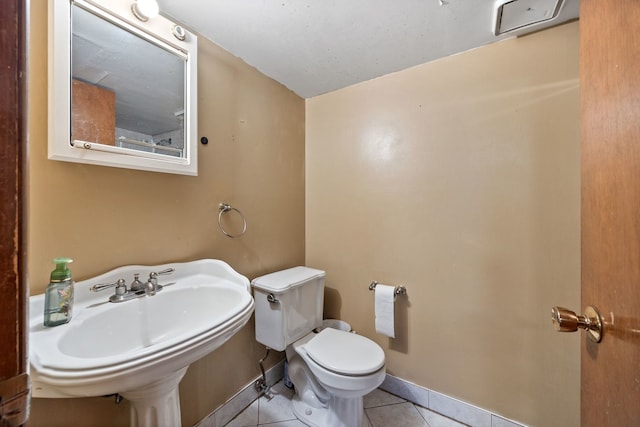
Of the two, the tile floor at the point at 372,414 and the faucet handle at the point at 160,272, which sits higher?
the faucet handle at the point at 160,272

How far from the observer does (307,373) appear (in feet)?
4.99

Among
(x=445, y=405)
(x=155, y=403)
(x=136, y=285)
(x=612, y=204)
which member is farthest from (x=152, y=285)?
(x=445, y=405)

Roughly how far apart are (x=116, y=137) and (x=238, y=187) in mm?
607

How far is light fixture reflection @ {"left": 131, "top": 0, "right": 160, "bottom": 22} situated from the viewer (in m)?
1.01

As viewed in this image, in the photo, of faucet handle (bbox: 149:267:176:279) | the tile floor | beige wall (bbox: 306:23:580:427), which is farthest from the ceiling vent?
the tile floor

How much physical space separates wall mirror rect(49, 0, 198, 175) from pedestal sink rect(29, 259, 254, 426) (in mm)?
479

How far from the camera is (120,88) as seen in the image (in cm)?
102

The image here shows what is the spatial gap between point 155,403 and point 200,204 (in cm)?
82

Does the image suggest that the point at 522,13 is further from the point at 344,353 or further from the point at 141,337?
the point at 141,337

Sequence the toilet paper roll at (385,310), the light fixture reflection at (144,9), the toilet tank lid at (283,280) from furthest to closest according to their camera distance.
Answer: the toilet paper roll at (385,310)
the toilet tank lid at (283,280)
the light fixture reflection at (144,9)

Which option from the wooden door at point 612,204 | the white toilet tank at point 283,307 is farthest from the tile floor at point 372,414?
the wooden door at point 612,204

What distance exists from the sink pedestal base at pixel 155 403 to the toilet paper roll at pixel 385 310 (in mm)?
1102

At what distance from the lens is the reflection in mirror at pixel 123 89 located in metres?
0.91

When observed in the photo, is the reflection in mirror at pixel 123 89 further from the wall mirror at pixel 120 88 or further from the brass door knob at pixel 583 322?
the brass door knob at pixel 583 322
